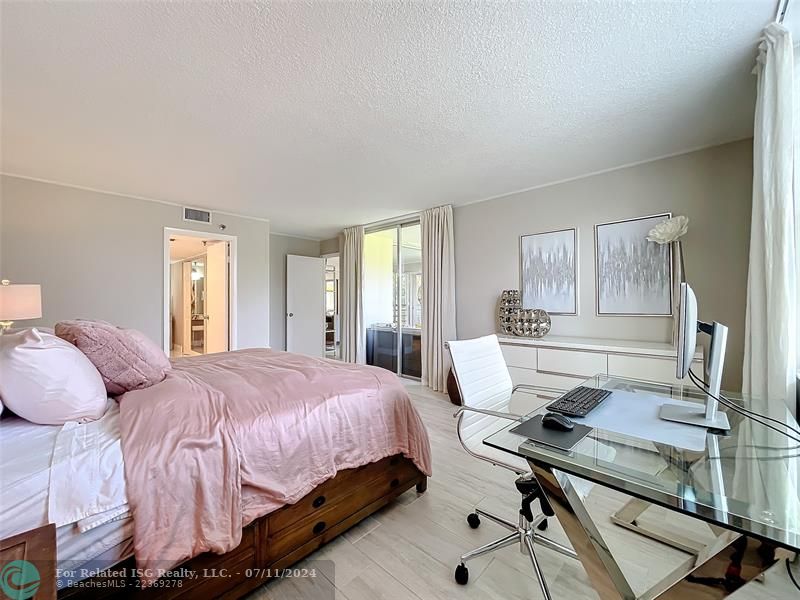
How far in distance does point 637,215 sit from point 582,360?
1.53 m

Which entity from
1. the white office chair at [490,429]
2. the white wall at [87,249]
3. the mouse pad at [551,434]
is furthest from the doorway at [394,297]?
the mouse pad at [551,434]

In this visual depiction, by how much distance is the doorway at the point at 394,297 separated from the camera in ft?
17.7

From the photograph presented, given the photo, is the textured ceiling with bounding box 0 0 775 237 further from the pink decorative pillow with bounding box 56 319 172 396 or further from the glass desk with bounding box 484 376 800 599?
the glass desk with bounding box 484 376 800 599

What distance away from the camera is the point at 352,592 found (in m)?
1.43

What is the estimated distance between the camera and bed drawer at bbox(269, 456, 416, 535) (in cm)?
150

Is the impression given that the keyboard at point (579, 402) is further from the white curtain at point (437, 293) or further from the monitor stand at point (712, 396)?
the white curtain at point (437, 293)

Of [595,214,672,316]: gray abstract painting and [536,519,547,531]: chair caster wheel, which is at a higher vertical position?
[595,214,672,316]: gray abstract painting

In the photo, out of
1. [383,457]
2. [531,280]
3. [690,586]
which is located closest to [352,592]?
[383,457]

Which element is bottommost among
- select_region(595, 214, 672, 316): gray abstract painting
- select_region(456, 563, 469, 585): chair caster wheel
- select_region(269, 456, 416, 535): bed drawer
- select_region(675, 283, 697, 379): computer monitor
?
select_region(456, 563, 469, 585): chair caster wheel

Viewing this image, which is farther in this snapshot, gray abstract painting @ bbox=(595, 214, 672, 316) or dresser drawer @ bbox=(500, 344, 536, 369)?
dresser drawer @ bbox=(500, 344, 536, 369)

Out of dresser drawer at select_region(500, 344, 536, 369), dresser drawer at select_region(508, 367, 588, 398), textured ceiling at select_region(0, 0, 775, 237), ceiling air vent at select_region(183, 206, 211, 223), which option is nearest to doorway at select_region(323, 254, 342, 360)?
ceiling air vent at select_region(183, 206, 211, 223)

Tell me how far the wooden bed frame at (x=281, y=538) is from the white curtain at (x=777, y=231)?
1972 millimetres

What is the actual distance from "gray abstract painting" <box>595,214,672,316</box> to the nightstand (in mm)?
3939

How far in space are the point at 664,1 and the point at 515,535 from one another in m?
2.55
